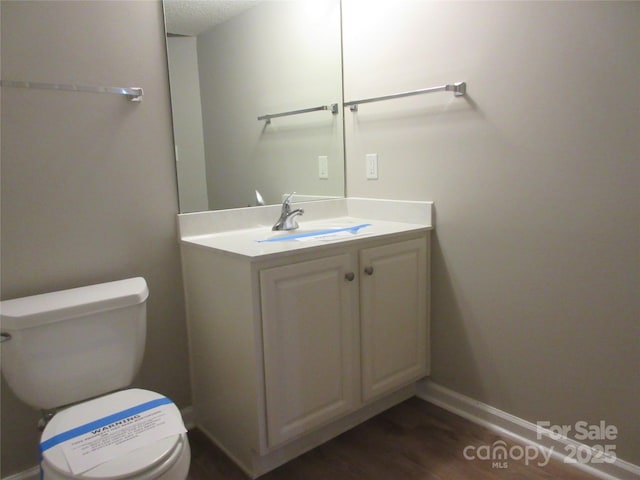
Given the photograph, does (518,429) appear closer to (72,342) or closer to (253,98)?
(72,342)

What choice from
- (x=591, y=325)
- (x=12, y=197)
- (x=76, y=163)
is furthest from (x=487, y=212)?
(x=12, y=197)

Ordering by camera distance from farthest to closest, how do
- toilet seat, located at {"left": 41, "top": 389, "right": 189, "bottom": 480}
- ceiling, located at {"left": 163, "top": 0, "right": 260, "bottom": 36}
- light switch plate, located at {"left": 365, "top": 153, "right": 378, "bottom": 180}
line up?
light switch plate, located at {"left": 365, "top": 153, "right": 378, "bottom": 180} → ceiling, located at {"left": 163, "top": 0, "right": 260, "bottom": 36} → toilet seat, located at {"left": 41, "top": 389, "right": 189, "bottom": 480}

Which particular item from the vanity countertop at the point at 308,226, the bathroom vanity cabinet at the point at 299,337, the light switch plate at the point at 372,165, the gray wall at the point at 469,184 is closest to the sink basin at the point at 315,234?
the vanity countertop at the point at 308,226

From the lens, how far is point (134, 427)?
1.25 m

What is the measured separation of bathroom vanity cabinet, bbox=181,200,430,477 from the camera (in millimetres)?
1559

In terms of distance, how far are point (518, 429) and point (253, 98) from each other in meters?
1.88

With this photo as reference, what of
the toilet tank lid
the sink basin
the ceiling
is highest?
the ceiling

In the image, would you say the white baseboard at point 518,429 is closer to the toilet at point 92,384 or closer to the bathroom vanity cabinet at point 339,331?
the bathroom vanity cabinet at point 339,331

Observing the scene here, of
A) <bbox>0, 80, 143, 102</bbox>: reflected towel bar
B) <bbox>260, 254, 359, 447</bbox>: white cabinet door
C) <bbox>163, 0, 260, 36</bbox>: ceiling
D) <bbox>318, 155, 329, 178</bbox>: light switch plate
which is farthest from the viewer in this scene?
<bbox>318, 155, 329, 178</bbox>: light switch plate

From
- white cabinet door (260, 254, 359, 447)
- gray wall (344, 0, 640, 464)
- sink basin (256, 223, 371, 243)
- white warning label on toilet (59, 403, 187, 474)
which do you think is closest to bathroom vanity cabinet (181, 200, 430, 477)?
white cabinet door (260, 254, 359, 447)

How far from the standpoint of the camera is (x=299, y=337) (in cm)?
163

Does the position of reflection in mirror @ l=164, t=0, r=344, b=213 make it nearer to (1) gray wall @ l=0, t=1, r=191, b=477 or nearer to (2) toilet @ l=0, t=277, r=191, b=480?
(1) gray wall @ l=0, t=1, r=191, b=477

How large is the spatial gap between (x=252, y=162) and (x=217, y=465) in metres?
1.33

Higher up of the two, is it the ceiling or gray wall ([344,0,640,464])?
the ceiling
